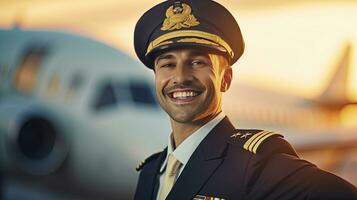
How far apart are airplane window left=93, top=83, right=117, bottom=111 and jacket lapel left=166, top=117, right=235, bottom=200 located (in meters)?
4.83

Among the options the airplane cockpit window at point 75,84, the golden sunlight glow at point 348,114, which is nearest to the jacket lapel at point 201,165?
the airplane cockpit window at point 75,84

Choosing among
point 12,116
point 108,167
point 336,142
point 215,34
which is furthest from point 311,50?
point 215,34

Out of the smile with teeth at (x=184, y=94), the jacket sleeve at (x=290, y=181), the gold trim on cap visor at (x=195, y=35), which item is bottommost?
the jacket sleeve at (x=290, y=181)

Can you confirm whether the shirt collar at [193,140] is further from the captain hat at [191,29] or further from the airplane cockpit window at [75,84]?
the airplane cockpit window at [75,84]

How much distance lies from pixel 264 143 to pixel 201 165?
155mm

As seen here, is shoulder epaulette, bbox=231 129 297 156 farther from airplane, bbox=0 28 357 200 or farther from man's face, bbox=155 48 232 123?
airplane, bbox=0 28 357 200

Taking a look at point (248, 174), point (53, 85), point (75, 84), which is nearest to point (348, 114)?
point (75, 84)

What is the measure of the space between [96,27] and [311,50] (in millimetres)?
2432

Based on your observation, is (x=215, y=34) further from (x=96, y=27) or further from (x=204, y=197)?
(x=96, y=27)

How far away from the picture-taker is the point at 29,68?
7.48 metres

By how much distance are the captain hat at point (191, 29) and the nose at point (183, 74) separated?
45 mm

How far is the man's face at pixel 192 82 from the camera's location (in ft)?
4.80

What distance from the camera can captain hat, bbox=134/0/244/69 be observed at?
1.49 metres

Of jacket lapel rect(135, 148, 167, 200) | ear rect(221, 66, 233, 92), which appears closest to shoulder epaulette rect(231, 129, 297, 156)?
ear rect(221, 66, 233, 92)
